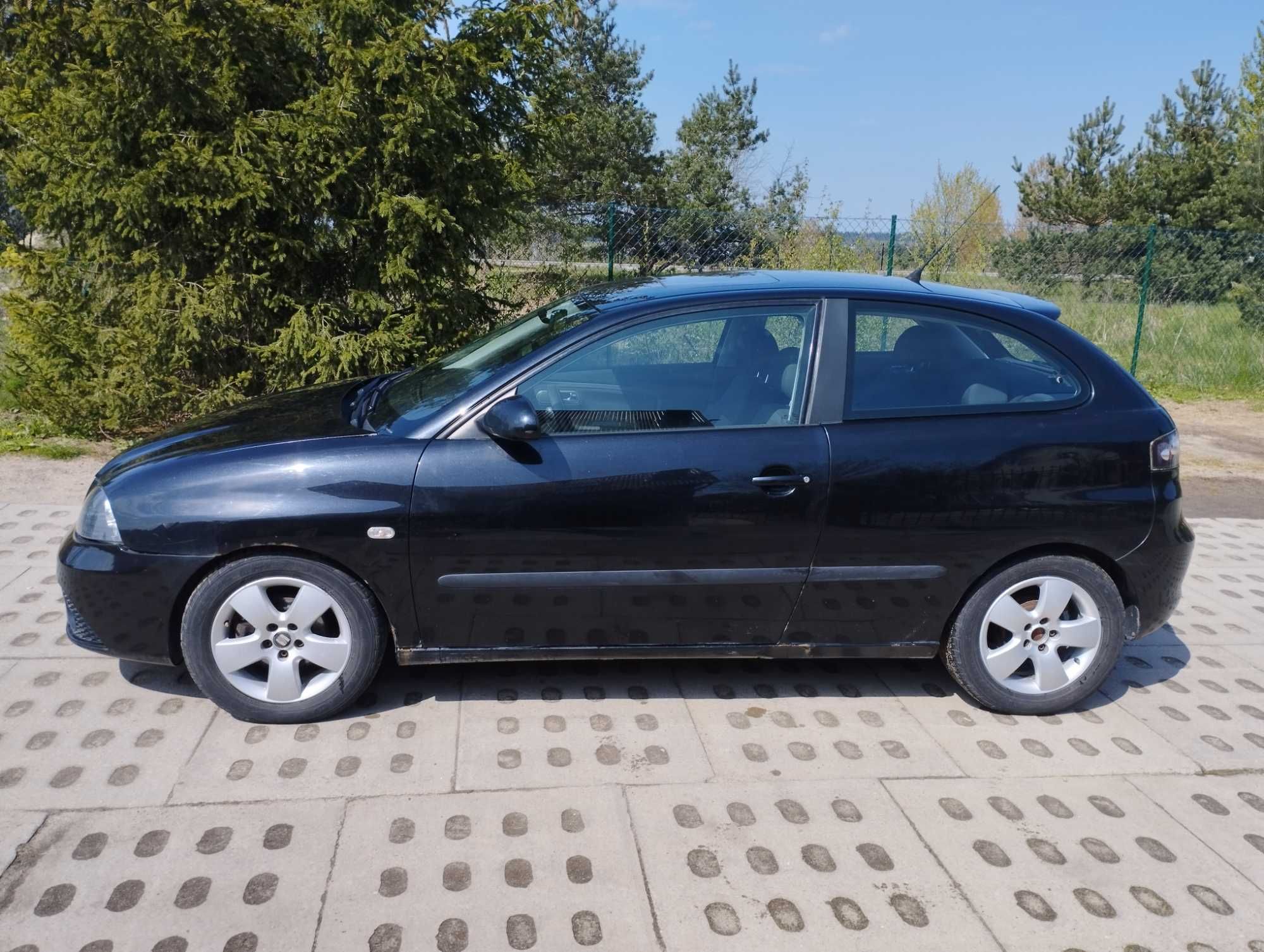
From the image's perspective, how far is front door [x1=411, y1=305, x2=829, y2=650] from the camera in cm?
370

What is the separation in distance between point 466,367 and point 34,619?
2.35m

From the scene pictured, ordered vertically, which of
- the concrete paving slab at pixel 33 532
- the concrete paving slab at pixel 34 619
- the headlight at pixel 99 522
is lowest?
the concrete paving slab at pixel 34 619

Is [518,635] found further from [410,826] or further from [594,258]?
[594,258]

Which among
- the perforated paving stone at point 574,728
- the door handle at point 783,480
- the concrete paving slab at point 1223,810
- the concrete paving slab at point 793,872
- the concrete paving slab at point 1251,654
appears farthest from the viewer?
the concrete paving slab at point 1251,654

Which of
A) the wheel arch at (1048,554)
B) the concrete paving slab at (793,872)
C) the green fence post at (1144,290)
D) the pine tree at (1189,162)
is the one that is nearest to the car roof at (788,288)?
the wheel arch at (1048,554)

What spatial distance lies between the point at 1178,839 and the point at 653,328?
252 cm

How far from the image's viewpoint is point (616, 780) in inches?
138

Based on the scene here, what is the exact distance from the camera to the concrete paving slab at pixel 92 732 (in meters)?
3.35

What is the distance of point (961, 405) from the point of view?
4.02 m

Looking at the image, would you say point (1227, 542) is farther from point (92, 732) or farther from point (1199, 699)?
point (92, 732)

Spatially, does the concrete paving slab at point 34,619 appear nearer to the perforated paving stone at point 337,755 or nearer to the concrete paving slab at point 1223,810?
the perforated paving stone at point 337,755

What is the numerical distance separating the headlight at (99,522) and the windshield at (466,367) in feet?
3.23

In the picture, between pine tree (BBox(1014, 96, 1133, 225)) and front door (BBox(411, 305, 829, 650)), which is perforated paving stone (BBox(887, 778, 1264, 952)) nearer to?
front door (BBox(411, 305, 829, 650))

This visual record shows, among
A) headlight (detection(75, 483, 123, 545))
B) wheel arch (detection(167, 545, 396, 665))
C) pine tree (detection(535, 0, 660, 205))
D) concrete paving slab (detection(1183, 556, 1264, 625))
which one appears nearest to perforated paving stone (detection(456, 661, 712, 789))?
wheel arch (detection(167, 545, 396, 665))
